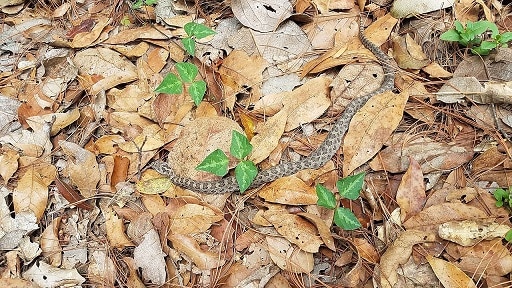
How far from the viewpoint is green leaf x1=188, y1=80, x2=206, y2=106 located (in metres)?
4.70

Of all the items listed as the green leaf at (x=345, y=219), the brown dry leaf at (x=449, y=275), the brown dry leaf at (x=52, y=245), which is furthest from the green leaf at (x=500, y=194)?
the brown dry leaf at (x=52, y=245)

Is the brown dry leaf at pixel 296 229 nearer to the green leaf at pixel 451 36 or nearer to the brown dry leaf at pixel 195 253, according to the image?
the brown dry leaf at pixel 195 253

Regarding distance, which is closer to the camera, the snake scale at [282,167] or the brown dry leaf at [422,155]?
the brown dry leaf at [422,155]

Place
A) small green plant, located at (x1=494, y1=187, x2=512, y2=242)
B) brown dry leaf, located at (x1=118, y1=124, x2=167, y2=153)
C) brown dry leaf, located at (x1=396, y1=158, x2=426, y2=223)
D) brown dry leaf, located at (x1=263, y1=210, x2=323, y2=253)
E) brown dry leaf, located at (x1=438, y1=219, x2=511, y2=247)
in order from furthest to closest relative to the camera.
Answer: brown dry leaf, located at (x1=118, y1=124, x2=167, y2=153), brown dry leaf, located at (x1=396, y1=158, x2=426, y2=223), brown dry leaf, located at (x1=263, y1=210, x2=323, y2=253), small green plant, located at (x1=494, y1=187, x2=512, y2=242), brown dry leaf, located at (x1=438, y1=219, x2=511, y2=247)

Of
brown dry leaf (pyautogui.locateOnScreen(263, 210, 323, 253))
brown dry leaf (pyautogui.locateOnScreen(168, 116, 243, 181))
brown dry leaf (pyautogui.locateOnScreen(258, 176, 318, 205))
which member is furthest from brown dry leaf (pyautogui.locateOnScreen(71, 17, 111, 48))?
brown dry leaf (pyautogui.locateOnScreen(263, 210, 323, 253))

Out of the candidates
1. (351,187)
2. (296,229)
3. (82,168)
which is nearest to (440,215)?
(351,187)

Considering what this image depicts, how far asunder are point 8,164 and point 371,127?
11.4ft

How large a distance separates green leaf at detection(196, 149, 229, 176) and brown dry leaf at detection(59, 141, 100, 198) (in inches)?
44.2

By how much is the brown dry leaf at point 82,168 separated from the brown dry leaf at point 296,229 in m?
1.65

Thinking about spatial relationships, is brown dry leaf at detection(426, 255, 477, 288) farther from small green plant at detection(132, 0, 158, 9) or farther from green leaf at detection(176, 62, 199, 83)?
small green plant at detection(132, 0, 158, 9)

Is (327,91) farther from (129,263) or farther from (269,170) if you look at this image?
(129,263)

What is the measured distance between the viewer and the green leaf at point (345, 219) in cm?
395

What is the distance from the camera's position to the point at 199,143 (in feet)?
15.4

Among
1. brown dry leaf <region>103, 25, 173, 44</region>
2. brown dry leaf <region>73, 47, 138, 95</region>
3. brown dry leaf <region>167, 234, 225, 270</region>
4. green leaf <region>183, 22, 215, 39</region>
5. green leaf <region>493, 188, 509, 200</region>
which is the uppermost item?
green leaf <region>183, 22, 215, 39</region>
